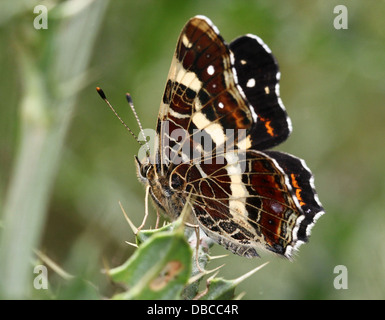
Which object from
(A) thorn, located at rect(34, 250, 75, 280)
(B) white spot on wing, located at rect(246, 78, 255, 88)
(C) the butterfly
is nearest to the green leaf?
(A) thorn, located at rect(34, 250, 75, 280)

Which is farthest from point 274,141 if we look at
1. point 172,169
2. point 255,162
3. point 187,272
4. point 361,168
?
point 361,168

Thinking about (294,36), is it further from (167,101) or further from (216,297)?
(216,297)

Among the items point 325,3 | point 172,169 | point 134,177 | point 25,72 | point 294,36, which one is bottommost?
point 25,72

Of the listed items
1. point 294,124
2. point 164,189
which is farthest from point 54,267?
point 294,124

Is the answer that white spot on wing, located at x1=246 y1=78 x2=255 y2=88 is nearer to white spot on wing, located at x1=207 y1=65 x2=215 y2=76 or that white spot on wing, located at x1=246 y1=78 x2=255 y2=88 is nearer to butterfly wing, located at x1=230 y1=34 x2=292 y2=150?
butterfly wing, located at x1=230 y1=34 x2=292 y2=150

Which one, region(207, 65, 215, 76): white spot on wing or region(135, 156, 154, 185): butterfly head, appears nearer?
region(207, 65, 215, 76): white spot on wing

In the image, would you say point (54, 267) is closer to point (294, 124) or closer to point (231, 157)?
point (231, 157)

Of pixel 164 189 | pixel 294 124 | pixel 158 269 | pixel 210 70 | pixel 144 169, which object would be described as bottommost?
pixel 158 269

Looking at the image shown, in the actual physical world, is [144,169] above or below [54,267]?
above

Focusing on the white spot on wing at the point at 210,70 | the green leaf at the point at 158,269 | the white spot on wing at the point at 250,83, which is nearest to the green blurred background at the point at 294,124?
the white spot on wing at the point at 210,70
